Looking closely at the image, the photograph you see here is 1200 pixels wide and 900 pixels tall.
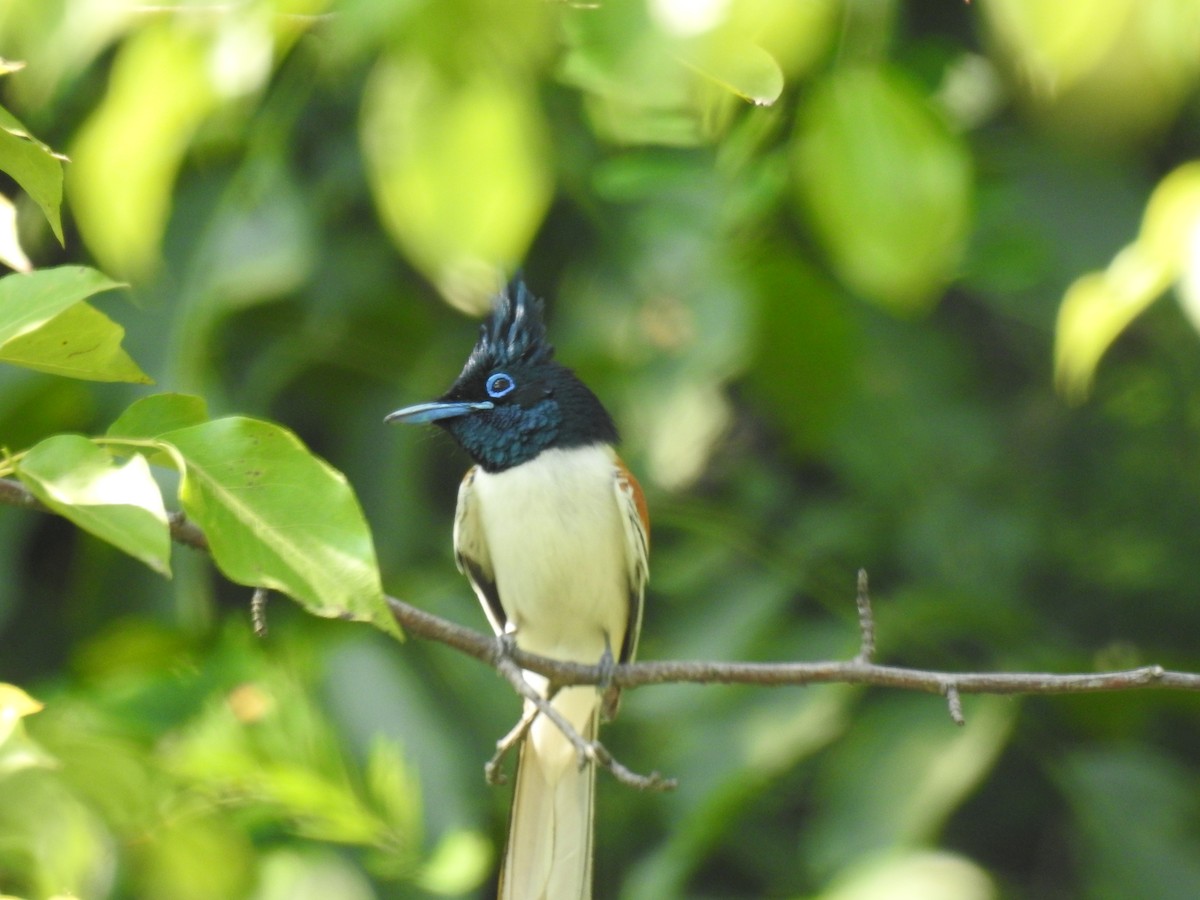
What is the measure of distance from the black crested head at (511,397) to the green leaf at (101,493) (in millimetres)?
2296

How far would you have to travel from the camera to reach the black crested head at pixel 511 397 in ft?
12.0

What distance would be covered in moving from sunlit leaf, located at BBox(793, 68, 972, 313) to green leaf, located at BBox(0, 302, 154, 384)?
1088 mm

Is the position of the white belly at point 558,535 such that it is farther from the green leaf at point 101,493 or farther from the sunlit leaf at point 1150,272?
the green leaf at point 101,493

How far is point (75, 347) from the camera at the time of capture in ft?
4.95

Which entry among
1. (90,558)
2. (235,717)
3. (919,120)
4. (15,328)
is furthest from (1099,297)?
(90,558)

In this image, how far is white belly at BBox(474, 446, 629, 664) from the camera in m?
3.62

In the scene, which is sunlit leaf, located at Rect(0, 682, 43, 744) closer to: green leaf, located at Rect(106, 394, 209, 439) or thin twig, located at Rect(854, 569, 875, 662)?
green leaf, located at Rect(106, 394, 209, 439)

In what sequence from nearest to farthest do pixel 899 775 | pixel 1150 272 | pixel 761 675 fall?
pixel 1150 272
pixel 761 675
pixel 899 775

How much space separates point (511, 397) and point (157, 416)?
7.09 ft

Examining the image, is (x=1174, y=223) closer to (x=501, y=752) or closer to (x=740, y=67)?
(x=740, y=67)

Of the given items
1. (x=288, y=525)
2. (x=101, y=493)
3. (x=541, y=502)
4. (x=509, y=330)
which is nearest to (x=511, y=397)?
(x=509, y=330)

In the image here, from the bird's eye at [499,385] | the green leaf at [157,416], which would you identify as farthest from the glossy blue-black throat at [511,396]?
the green leaf at [157,416]

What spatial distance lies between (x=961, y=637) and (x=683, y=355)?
1.19 meters

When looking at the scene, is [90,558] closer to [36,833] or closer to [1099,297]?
[36,833]
